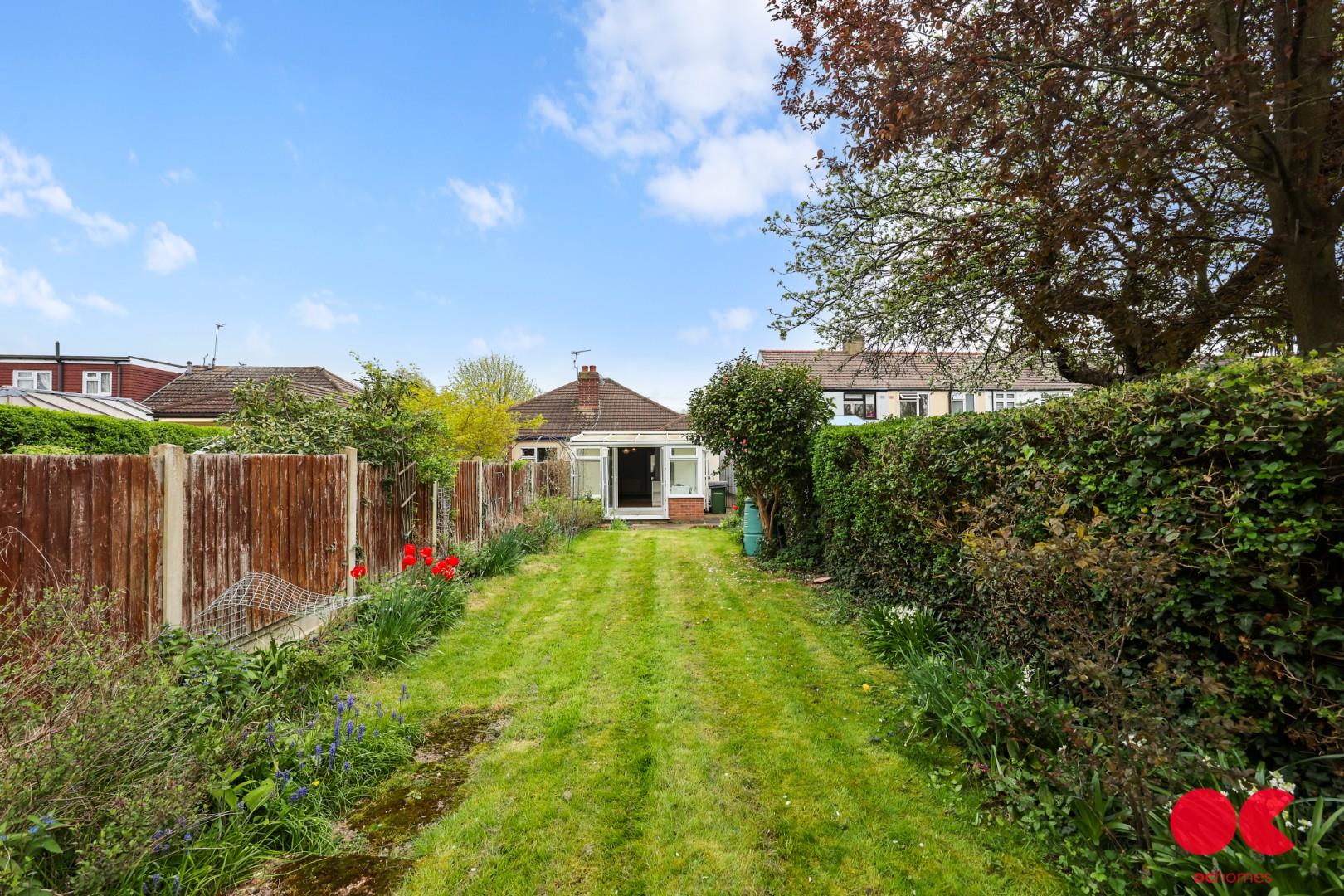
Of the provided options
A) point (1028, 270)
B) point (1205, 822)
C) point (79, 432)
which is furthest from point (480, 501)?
point (1205, 822)

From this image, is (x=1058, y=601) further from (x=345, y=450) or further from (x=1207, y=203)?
(x=345, y=450)

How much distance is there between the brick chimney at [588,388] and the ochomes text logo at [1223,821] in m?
22.2

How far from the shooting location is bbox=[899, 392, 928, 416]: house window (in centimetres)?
2494

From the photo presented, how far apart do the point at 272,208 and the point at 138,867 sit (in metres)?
12.5

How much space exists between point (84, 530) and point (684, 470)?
17097 mm

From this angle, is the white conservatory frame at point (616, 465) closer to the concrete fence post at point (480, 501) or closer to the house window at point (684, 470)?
the house window at point (684, 470)

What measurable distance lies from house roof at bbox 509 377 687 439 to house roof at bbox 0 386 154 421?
1284 centimetres

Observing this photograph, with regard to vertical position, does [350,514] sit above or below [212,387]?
below

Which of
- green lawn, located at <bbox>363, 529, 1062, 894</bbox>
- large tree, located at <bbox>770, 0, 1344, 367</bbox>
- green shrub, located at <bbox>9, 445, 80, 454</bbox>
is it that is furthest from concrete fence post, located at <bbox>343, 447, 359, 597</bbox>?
large tree, located at <bbox>770, 0, 1344, 367</bbox>

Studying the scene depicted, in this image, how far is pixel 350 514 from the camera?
6.04 meters

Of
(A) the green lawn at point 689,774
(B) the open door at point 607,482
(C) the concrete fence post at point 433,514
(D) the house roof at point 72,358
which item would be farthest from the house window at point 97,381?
(A) the green lawn at point 689,774

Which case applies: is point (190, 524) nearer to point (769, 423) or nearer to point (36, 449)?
point (36, 449)

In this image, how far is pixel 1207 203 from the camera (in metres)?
6.06

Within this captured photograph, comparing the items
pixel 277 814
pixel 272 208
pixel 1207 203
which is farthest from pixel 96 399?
pixel 1207 203
